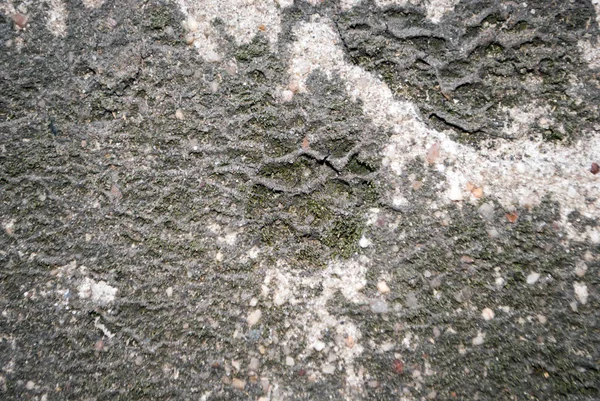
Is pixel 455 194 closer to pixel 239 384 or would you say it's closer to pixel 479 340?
pixel 479 340

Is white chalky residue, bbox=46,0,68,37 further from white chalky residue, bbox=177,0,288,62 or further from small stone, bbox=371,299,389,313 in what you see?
small stone, bbox=371,299,389,313

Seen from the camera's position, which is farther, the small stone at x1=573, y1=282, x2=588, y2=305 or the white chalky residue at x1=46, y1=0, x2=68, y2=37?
the white chalky residue at x1=46, y1=0, x2=68, y2=37

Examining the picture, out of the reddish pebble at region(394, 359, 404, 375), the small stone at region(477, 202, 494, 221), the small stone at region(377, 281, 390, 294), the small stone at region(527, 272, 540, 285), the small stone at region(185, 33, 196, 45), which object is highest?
the small stone at region(185, 33, 196, 45)

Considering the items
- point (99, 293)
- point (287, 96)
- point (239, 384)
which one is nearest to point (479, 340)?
point (239, 384)

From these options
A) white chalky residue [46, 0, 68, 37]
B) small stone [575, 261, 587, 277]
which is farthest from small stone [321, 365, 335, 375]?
white chalky residue [46, 0, 68, 37]

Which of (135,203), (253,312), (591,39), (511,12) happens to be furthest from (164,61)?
(591,39)

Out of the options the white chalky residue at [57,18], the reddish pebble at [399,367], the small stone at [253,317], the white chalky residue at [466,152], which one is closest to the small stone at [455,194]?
the white chalky residue at [466,152]

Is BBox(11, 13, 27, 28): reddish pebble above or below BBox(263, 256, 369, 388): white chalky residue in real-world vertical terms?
above
